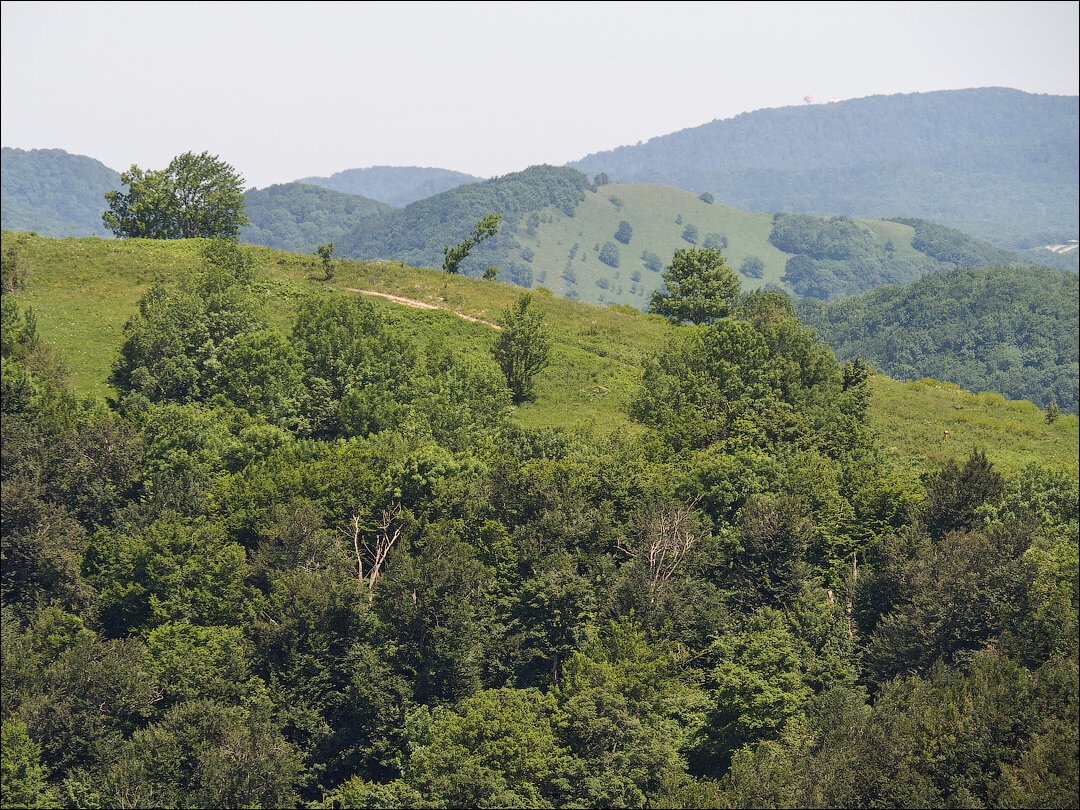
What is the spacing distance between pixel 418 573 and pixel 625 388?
3523cm

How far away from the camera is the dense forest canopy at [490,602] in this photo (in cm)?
4109

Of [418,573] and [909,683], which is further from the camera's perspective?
[418,573]

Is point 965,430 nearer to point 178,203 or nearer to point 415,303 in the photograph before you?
point 415,303

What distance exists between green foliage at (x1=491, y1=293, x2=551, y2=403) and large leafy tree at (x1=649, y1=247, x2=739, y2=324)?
1264 inches

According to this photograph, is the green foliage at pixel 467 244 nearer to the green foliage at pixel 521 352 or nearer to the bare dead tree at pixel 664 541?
the green foliage at pixel 521 352

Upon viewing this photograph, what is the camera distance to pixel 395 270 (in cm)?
9925

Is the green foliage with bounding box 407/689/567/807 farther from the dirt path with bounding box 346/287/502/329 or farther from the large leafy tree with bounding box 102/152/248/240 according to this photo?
the large leafy tree with bounding box 102/152/248/240

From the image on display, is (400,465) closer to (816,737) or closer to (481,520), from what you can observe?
(481,520)

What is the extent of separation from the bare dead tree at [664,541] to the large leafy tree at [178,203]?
6792 centimetres

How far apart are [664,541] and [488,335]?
1451 inches

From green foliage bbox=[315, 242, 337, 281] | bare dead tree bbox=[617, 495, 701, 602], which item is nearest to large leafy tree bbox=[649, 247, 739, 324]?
green foliage bbox=[315, 242, 337, 281]

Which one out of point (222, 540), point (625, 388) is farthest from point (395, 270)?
point (222, 540)

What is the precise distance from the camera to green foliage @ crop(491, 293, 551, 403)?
7600 cm

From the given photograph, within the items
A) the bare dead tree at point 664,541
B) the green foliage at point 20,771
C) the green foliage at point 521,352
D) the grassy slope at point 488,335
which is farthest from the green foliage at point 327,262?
the green foliage at point 20,771
